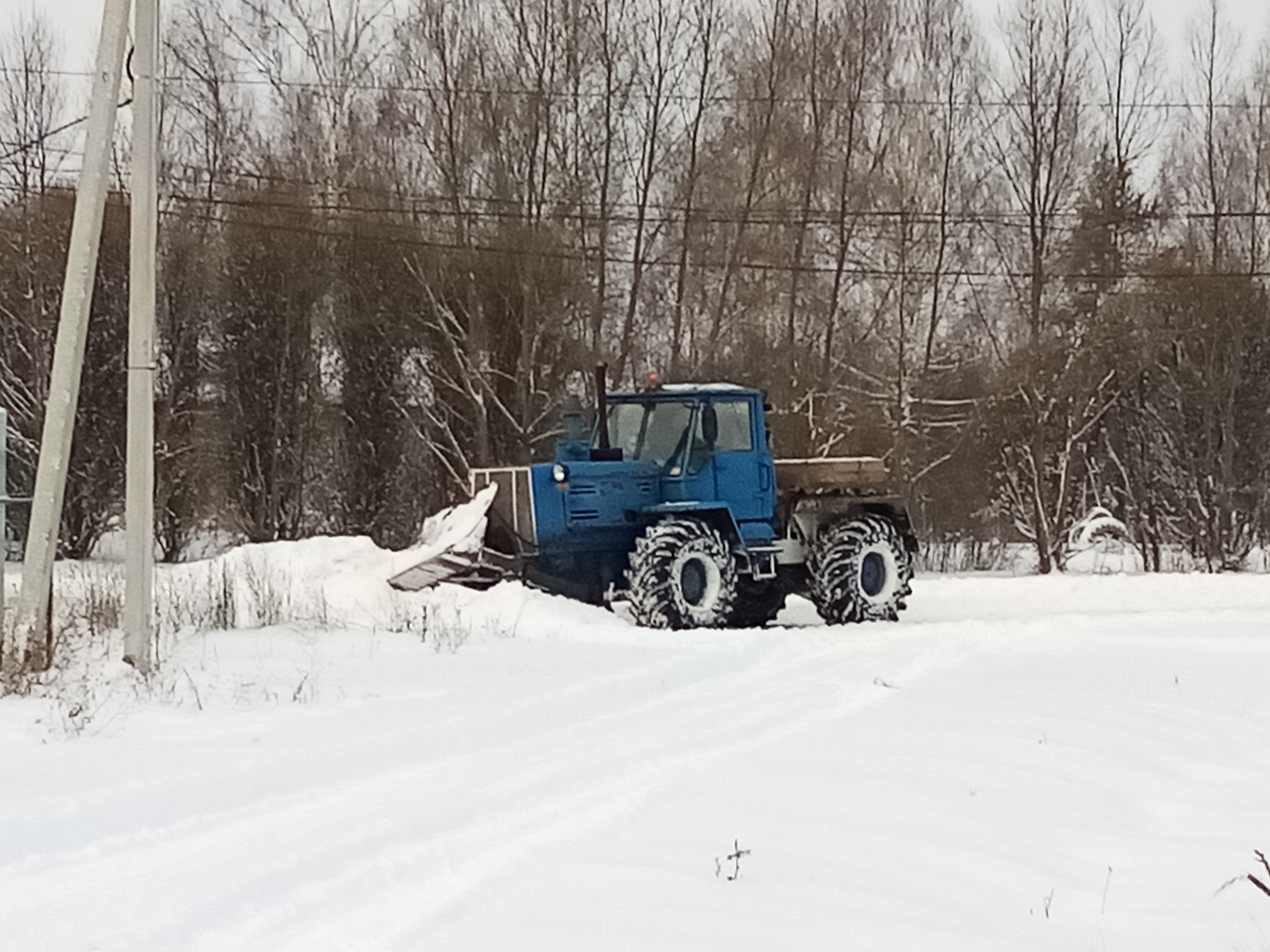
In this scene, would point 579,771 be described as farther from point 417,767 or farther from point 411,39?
point 411,39

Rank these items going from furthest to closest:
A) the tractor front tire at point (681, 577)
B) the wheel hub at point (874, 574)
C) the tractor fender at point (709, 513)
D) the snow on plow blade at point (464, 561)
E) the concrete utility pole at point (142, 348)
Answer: the wheel hub at point (874, 574), the tractor fender at point (709, 513), the snow on plow blade at point (464, 561), the tractor front tire at point (681, 577), the concrete utility pole at point (142, 348)

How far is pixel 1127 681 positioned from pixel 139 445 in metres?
7.30

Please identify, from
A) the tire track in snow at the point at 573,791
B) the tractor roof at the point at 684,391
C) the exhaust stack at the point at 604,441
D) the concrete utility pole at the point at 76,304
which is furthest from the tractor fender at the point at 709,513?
the concrete utility pole at the point at 76,304

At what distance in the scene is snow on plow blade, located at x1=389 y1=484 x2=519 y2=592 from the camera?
46.4ft

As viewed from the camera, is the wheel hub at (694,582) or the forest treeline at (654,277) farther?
the forest treeline at (654,277)

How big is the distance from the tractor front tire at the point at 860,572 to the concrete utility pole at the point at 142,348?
7699mm

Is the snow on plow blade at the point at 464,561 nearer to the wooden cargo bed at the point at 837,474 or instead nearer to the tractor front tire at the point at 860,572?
the tractor front tire at the point at 860,572

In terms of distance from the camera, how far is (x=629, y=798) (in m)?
6.45

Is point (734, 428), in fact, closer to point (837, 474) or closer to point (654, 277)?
point (837, 474)

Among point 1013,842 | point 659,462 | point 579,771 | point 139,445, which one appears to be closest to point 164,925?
point 579,771

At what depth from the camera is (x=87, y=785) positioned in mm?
6465

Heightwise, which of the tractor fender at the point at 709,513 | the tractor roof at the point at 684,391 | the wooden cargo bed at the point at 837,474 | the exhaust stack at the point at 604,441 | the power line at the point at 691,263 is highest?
the power line at the point at 691,263

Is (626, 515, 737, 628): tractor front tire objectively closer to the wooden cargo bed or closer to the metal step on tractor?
the metal step on tractor

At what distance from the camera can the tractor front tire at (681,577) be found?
13.7 m
